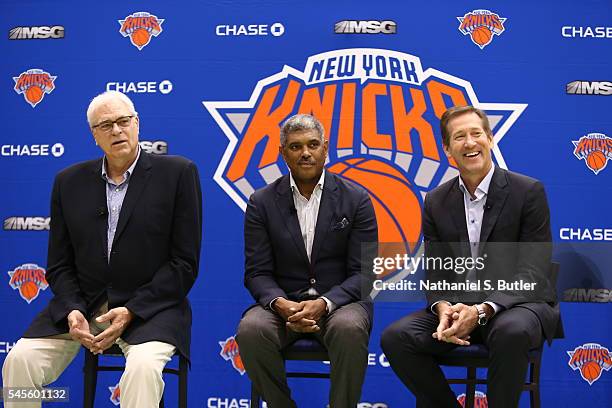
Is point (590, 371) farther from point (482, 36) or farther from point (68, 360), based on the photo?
point (68, 360)

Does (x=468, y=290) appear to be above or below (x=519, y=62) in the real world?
below

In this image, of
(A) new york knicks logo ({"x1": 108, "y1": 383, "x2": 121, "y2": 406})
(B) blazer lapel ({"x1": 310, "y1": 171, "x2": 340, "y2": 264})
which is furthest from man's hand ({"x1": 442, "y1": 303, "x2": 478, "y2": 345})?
(A) new york knicks logo ({"x1": 108, "y1": 383, "x2": 121, "y2": 406})

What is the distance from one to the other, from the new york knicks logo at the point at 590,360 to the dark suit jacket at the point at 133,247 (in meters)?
2.38

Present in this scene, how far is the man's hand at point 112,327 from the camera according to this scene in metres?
2.97

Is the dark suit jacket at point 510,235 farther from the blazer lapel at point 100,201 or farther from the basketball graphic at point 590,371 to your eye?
the blazer lapel at point 100,201

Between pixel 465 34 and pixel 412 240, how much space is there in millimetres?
1317

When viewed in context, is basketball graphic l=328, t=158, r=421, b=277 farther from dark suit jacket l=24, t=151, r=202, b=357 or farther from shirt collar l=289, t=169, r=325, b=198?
dark suit jacket l=24, t=151, r=202, b=357

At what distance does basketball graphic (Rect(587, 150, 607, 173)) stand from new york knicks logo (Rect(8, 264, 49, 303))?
348cm

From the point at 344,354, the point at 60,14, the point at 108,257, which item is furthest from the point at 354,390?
the point at 60,14

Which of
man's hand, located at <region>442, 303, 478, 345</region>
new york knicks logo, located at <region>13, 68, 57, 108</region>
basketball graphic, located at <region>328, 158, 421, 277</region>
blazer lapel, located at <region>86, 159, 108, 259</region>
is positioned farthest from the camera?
new york knicks logo, located at <region>13, 68, 57, 108</region>

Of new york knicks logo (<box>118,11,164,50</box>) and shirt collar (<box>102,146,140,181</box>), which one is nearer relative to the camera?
shirt collar (<box>102,146,140,181</box>)

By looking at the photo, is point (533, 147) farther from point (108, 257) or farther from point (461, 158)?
point (108, 257)

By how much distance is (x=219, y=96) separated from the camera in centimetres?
441

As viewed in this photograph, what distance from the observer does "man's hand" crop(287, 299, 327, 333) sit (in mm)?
3033
